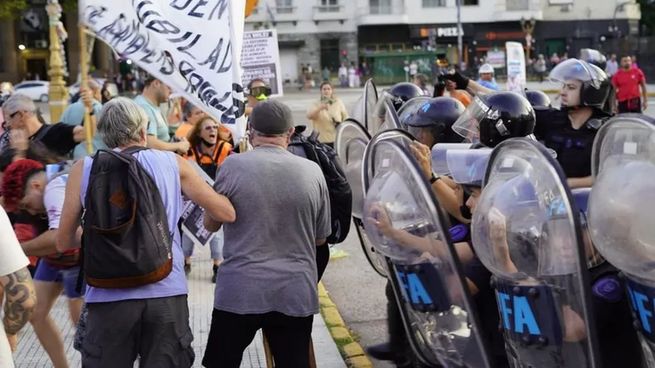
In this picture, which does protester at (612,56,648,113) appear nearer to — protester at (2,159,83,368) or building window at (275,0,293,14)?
protester at (2,159,83,368)

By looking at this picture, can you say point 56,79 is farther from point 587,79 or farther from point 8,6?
point 8,6

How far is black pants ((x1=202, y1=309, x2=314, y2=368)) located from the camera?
4551 millimetres

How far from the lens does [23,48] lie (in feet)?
196

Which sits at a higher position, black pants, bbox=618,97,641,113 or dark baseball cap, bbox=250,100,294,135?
dark baseball cap, bbox=250,100,294,135

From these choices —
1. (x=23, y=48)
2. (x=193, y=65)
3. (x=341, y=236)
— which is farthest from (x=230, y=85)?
(x=23, y=48)

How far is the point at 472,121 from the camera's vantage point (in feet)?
16.8

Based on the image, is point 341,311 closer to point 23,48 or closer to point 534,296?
point 534,296

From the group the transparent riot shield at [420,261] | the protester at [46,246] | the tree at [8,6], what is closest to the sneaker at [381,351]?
the transparent riot shield at [420,261]

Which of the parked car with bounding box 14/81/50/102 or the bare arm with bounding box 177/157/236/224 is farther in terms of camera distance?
Result: the parked car with bounding box 14/81/50/102

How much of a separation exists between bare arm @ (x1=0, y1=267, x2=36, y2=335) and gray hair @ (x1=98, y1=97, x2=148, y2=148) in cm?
78

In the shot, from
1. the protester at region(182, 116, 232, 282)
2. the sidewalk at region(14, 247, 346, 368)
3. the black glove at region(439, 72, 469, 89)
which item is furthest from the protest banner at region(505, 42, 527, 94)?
the sidewalk at region(14, 247, 346, 368)

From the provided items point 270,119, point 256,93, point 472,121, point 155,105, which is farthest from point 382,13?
point 270,119

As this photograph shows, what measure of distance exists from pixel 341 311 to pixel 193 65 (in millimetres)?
2730

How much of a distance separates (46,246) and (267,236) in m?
1.30
